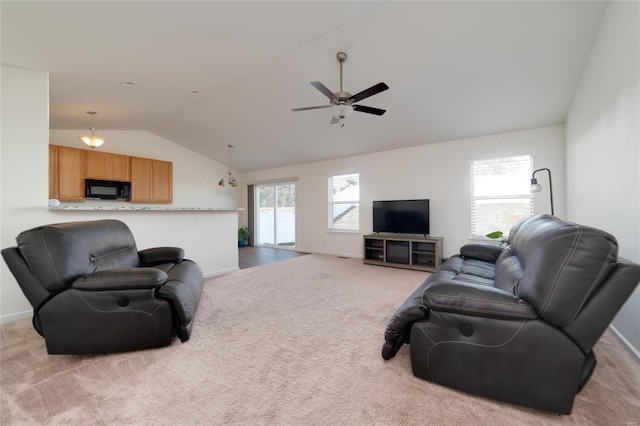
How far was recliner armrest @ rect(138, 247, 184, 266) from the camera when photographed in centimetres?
273

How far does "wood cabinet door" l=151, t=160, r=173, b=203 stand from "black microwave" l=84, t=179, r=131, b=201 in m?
0.52

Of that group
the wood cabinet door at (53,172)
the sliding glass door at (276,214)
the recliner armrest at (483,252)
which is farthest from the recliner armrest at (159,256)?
the sliding glass door at (276,214)

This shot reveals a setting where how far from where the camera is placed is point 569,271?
1.17 metres

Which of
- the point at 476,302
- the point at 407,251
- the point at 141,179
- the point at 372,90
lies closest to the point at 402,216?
the point at 407,251

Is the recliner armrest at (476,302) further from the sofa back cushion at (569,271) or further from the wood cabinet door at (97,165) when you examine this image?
the wood cabinet door at (97,165)

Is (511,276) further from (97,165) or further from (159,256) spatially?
(97,165)

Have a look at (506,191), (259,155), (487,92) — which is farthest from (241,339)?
(259,155)

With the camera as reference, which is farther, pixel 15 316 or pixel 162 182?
pixel 162 182

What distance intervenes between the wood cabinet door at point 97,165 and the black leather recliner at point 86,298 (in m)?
4.14

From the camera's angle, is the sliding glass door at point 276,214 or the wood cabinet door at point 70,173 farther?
the sliding glass door at point 276,214

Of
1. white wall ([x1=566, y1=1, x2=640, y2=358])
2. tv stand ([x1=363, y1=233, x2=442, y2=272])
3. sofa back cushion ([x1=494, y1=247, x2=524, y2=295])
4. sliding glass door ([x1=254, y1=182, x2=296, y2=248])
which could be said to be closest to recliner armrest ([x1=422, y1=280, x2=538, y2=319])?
sofa back cushion ([x1=494, y1=247, x2=524, y2=295])

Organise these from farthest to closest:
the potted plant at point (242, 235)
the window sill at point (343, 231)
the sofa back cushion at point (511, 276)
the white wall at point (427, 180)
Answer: the potted plant at point (242, 235) < the window sill at point (343, 231) < the white wall at point (427, 180) < the sofa back cushion at point (511, 276)

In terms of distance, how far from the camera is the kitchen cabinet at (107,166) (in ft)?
16.7

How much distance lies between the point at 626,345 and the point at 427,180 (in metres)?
3.51
